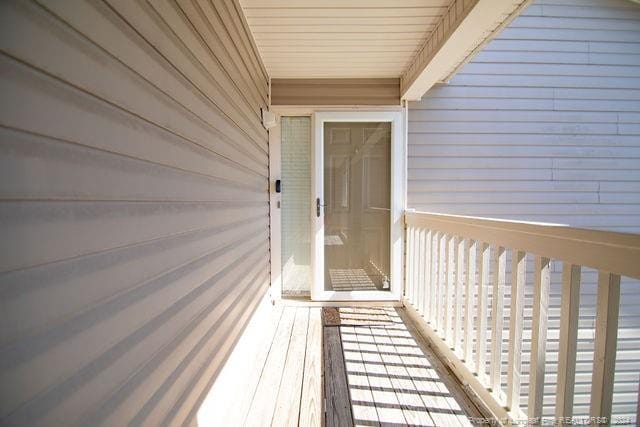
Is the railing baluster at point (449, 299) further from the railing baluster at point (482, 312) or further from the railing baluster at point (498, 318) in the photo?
the railing baluster at point (498, 318)

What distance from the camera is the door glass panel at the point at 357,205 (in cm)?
318

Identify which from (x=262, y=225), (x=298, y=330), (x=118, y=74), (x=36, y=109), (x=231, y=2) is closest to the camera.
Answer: (x=36, y=109)

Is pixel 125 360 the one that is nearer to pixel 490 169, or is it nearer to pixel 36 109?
pixel 36 109

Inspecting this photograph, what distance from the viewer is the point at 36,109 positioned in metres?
0.55

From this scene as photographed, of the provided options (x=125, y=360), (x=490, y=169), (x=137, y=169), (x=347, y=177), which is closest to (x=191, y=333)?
(x=125, y=360)

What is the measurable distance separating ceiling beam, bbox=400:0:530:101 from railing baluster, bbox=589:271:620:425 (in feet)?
4.71

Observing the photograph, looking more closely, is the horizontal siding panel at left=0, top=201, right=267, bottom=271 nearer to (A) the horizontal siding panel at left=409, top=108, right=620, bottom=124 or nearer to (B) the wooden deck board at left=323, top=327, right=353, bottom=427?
(B) the wooden deck board at left=323, top=327, right=353, bottom=427

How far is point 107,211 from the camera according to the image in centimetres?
74

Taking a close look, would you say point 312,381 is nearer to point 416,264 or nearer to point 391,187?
point 416,264

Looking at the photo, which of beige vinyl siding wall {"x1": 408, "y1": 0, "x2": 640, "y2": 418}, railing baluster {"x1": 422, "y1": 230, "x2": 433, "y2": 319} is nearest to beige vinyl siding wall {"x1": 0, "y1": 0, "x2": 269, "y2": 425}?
railing baluster {"x1": 422, "y1": 230, "x2": 433, "y2": 319}

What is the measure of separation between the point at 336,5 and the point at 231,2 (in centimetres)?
68

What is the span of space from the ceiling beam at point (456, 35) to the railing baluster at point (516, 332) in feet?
4.39

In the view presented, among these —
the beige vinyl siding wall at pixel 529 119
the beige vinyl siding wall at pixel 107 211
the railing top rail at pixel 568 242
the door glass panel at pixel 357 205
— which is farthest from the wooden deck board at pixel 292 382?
the beige vinyl siding wall at pixel 529 119

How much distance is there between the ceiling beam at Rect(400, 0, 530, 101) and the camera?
1.74 metres
